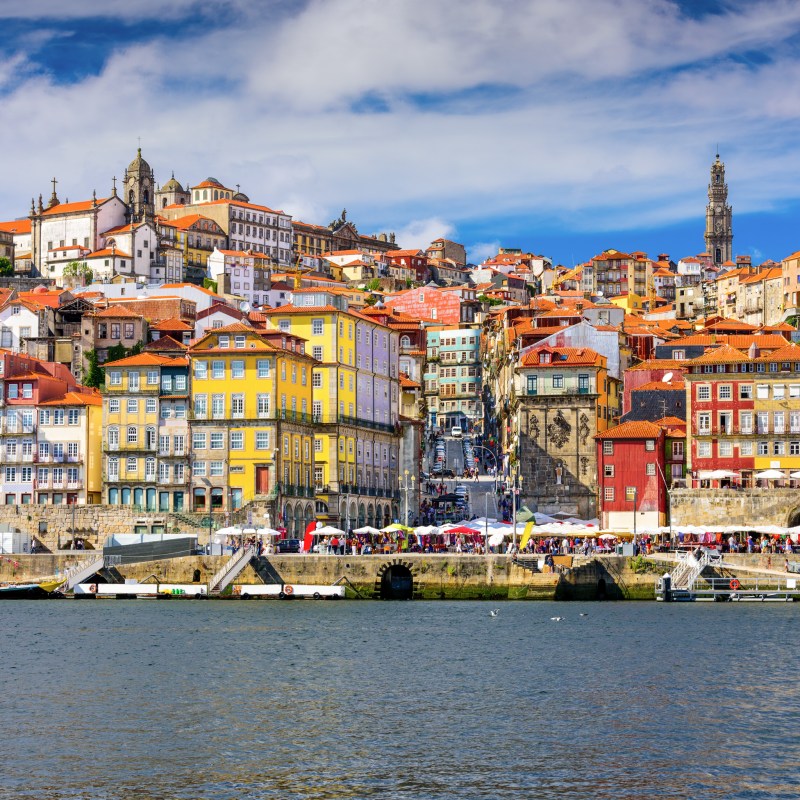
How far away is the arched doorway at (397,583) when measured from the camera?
82.9 metres

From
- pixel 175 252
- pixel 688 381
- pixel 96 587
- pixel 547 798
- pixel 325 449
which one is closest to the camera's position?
pixel 547 798

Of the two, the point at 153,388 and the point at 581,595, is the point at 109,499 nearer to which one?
the point at 153,388

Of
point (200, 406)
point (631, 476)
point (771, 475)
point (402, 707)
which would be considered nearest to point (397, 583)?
point (200, 406)

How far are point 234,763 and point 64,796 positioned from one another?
459 cm

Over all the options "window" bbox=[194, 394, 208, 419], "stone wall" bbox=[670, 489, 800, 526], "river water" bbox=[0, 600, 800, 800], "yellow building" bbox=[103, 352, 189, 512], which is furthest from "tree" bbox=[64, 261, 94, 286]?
"river water" bbox=[0, 600, 800, 800]

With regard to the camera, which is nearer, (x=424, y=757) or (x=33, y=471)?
(x=424, y=757)

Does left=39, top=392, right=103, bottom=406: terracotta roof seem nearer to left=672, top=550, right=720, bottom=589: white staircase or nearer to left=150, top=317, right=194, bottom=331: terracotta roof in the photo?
left=150, top=317, right=194, bottom=331: terracotta roof

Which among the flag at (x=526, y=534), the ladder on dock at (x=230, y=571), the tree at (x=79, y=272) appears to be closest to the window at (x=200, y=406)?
the ladder on dock at (x=230, y=571)

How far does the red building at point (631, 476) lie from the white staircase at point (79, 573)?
31.3 metres

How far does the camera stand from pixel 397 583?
83.6m

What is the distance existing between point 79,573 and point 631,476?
34.4 m

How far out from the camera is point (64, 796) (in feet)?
106

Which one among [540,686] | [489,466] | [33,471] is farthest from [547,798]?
[489,466]

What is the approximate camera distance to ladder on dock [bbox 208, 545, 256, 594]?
274 ft
